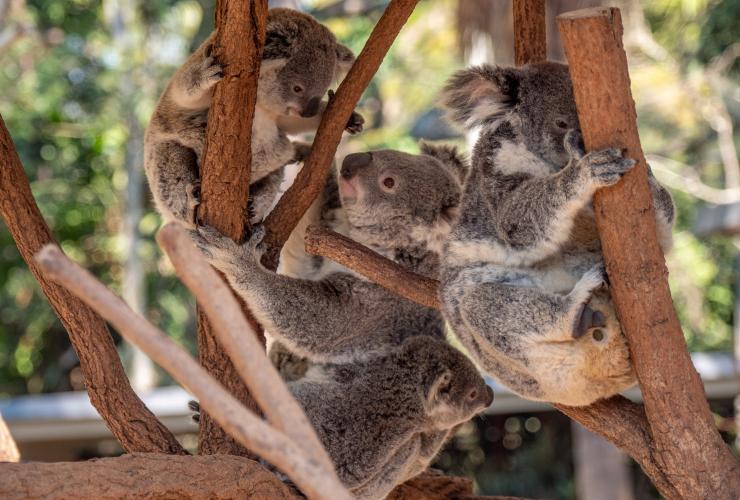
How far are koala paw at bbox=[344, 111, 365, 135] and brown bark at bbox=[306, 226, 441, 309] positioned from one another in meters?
0.55

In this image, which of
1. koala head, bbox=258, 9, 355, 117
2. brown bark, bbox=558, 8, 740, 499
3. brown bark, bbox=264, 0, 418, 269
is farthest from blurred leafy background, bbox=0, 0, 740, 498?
brown bark, bbox=558, 8, 740, 499

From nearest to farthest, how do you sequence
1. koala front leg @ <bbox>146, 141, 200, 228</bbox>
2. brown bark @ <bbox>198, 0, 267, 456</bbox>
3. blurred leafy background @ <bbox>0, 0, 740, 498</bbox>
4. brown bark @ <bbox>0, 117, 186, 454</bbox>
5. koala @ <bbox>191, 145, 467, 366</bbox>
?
brown bark @ <bbox>198, 0, 267, 456</bbox> < brown bark @ <bbox>0, 117, 186, 454</bbox> < koala front leg @ <bbox>146, 141, 200, 228</bbox> < koala @ <bbox>191, 145, 467, 366</bbox> < blurred leafy background @ <bbox>0, 0, 740, 498</bbox>

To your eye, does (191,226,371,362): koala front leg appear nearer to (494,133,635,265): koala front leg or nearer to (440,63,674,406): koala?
(440,63,674,406): koala

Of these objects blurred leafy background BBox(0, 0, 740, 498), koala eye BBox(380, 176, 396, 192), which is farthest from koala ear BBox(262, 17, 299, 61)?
blurred leafy background BBox(0, 0, 740, 498)

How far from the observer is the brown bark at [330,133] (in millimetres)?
3162

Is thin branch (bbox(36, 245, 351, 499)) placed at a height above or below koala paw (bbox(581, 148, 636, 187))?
below

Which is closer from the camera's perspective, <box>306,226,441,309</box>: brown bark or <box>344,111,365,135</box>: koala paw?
<box>306,226,441,309</box>: brown bark

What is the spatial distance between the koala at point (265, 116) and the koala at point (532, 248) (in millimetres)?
743

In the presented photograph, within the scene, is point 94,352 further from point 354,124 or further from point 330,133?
point 354,124

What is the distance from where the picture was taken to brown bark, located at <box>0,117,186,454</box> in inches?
116

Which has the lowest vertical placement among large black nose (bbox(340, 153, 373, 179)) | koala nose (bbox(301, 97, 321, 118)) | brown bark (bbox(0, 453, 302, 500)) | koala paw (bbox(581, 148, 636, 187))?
brown bark (bbox(0, 453, 302, 500))

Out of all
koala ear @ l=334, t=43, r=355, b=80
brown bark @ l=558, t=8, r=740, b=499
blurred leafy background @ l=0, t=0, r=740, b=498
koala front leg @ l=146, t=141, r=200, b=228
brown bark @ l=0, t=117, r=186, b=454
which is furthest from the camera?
blurred leafy background @ l=0, t=0, r=740, b=498

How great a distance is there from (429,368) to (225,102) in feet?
3.72

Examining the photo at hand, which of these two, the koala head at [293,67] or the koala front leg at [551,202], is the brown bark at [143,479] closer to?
the koala front leg at [551,202]
